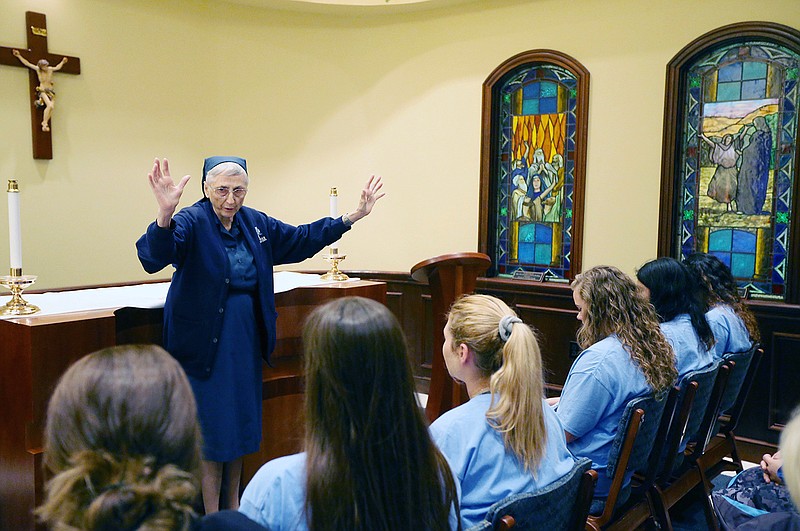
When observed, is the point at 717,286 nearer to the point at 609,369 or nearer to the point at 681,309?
the point at 681,309

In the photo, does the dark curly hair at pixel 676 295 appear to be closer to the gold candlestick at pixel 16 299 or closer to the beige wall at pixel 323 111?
the beige wall at pixel 323 111

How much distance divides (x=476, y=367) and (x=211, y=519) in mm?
895

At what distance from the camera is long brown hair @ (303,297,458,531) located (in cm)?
122

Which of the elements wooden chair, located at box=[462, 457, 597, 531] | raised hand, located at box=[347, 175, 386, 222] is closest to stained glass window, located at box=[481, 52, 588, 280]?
raised hand, located at box=[347, 175, 386, 222]

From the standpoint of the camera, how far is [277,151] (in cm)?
616

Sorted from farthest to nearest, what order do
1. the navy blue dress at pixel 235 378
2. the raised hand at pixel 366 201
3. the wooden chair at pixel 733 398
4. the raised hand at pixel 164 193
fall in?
Result: the wooden chair at pixel 733 398 → the raised hand at pixel 366 201 → the navy blue dress at pixel 235 378 → the raised hand at pixel 164 193

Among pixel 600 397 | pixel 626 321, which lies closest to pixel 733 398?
pixel 626 321

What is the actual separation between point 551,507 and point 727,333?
2363 millimetres

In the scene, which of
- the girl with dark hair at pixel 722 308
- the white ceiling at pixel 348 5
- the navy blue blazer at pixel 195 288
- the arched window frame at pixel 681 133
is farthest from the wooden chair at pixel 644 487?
the white ceiling at pixel 348 5

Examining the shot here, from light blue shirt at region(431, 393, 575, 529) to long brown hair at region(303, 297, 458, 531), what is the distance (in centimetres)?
35

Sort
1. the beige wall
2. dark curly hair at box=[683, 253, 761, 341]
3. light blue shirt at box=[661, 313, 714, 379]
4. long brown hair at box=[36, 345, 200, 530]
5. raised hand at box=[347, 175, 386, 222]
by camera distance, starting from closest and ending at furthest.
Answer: long brown hair at box=[36, 345, 200, 530] → light blue shirt at box=[661, 313, 714, 379] → raised hand at box=[347, 175, 386, 222] → dark curly hair at box=[683, 253, 761, 341] → the beige wall

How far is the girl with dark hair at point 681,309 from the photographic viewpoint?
304cm

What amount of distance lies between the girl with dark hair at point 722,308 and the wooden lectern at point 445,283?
3.74 feet

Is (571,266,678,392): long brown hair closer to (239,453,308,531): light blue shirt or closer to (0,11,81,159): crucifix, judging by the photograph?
(239,453,308,531): light blue shirt
